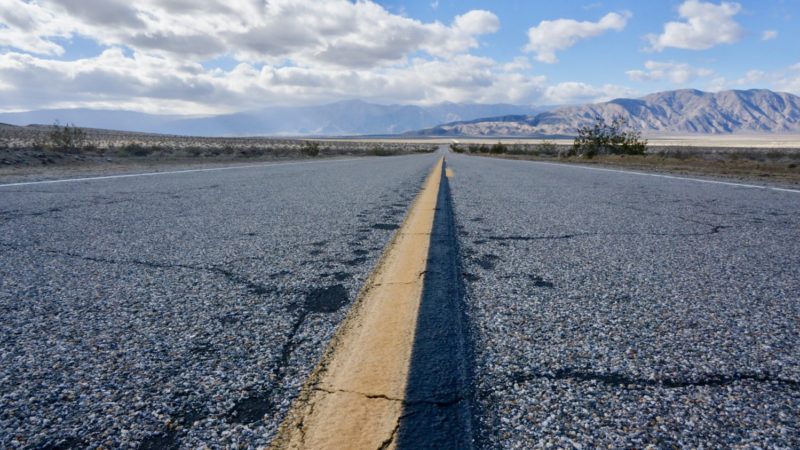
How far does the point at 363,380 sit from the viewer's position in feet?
3.35

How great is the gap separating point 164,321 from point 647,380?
1.35 meters

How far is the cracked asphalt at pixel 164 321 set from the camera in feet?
2.95

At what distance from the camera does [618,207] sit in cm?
413

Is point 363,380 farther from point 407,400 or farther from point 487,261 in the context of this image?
point 487,261

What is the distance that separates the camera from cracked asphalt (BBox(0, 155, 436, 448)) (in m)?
0.90

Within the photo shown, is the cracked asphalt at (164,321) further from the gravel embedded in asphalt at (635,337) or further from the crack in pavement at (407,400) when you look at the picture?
the gravel embedded in asphalt at (635,337)

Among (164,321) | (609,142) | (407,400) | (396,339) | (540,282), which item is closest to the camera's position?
(407,400)

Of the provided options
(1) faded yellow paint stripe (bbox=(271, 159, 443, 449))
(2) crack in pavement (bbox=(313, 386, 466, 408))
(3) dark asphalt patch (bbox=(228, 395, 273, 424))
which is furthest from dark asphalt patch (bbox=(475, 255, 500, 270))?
(3) dark asphalt patch (bbox=(228, 395, 273, 424))

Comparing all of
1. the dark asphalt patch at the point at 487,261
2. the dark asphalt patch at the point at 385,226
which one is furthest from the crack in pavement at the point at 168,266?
the dark asphalt patch at the point at 385,226

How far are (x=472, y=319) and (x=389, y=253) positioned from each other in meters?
0.96

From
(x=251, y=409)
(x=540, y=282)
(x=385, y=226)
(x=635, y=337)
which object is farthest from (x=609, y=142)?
(x=251, y=409)

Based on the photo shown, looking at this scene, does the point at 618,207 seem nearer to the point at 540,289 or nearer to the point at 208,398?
the point at 540,289

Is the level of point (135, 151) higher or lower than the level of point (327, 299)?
higher

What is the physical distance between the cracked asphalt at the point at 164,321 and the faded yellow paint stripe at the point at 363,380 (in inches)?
2.0
